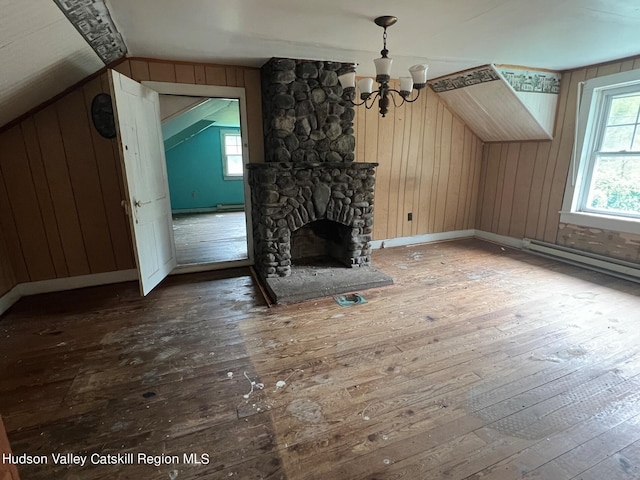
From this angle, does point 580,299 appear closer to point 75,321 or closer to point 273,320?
point 273,320

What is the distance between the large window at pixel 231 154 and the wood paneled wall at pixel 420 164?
4356 mm

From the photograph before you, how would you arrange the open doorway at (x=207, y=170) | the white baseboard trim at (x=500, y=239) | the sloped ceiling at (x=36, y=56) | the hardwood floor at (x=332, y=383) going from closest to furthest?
the hardwood floor at (x=332, y=383) → the sloped ceiling at (x=36, y=56) → the white baseboard trim at (x=500, y=239) → the open doorway at (x=207, y=170)

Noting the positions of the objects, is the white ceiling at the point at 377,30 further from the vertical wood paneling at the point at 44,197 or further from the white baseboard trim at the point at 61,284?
the white baseboard trim at the point at 61,284

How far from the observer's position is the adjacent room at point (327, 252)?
1.59 meters

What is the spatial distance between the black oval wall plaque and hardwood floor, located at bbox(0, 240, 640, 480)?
1567 mm

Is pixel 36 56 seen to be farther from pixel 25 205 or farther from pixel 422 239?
pixel 422 239

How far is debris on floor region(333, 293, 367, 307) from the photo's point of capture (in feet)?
9.78

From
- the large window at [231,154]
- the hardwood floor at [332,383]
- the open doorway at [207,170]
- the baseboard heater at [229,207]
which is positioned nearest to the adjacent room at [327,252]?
the hardwood floor at [332,383]

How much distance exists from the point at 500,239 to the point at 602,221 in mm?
1328

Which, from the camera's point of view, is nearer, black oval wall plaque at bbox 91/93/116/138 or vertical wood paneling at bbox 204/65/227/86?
black oval wall plaque at bbox 91/93/116/138

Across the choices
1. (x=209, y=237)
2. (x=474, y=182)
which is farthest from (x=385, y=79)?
(x=209, y=237)

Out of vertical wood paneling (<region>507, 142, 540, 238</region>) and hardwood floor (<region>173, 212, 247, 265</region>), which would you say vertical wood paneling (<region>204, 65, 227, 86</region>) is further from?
vertical wood paneling (<region>507, 142, 540, 238</region>)

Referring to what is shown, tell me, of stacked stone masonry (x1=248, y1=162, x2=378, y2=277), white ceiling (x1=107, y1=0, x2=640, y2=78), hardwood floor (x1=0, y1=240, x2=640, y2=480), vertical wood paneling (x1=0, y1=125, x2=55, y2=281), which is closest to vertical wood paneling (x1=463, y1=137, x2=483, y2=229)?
white ceiling (x1=107, y1=0, x2=640, y2=78)

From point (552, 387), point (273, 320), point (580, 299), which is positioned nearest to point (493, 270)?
point (580, 299)
